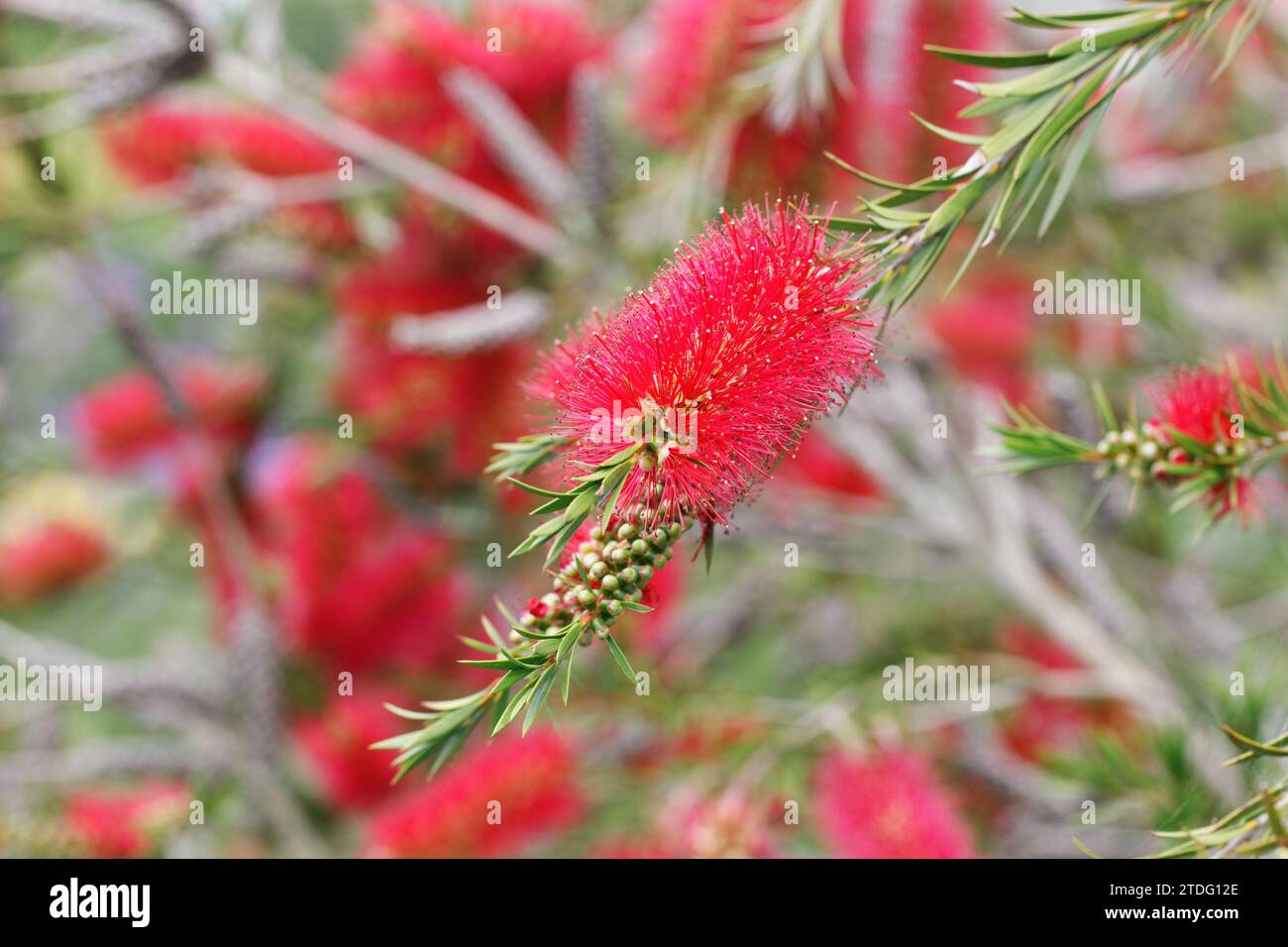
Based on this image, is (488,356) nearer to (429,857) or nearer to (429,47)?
(429,47)

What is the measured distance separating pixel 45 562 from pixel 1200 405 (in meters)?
1.05

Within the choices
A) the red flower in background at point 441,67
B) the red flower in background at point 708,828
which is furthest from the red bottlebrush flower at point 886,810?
the red flower in background at point 441,67

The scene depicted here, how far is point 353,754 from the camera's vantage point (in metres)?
0.89

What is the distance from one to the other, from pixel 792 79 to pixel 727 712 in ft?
1.50

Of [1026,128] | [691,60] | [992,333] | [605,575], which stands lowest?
[605,575]

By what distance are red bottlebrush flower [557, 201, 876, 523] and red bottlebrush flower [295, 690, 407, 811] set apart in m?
0.65

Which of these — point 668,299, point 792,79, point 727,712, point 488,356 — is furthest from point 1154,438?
point 488,356

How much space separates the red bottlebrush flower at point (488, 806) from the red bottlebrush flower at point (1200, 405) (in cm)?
54

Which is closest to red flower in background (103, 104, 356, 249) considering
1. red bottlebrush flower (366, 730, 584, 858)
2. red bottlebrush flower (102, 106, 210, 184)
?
red bottlebrush flower (102, 106, 210, 184)

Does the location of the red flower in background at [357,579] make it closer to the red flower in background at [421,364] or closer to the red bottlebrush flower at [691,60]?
the red flower in background at [421,364]

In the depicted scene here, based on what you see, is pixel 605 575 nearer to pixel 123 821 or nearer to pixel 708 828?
pixel 708 828

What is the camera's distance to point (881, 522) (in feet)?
2.97

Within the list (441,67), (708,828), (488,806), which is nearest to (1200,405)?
(708,828)

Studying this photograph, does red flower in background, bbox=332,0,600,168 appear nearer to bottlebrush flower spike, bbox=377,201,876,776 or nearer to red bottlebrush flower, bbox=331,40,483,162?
red bottlebrush flower, bbox=331,40,483,162
